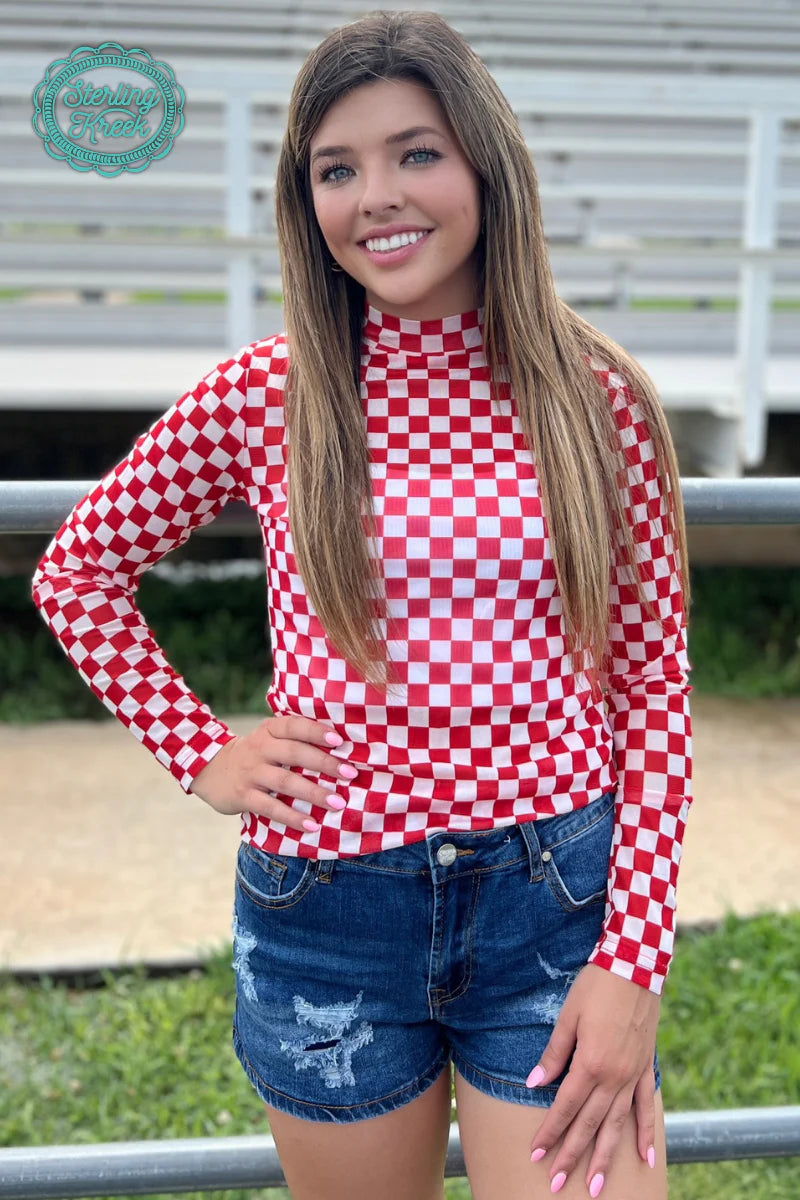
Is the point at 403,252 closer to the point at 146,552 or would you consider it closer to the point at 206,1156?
the point at 146,552

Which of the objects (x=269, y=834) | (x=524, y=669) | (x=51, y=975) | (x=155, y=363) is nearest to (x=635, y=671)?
(x=524, y=669)

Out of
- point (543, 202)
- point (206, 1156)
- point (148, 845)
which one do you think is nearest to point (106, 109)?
point (206, 1156)

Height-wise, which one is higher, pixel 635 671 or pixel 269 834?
pixel 635 671

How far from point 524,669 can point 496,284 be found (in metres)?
0.34

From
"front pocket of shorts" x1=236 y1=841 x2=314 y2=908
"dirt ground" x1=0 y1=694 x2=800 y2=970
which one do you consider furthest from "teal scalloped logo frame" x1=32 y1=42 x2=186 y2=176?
"dirt ground" x1=0 y1=694 x2=800 y2=970

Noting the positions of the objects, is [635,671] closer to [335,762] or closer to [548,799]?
[548,799]

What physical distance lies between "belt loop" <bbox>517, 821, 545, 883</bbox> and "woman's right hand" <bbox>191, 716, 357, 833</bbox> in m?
0.15

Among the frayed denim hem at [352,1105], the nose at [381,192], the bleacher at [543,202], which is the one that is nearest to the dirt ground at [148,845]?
the bleacher at [543,202]

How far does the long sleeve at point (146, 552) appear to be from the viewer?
3.56 ft

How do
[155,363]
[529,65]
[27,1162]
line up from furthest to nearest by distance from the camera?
[529,65] → [155,363] → [27,1162]

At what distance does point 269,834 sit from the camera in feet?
3.53

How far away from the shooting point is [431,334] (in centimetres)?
109

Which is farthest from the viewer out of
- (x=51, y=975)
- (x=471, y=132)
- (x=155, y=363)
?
(x=155, y=363)

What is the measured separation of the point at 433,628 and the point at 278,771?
187 millimetres
